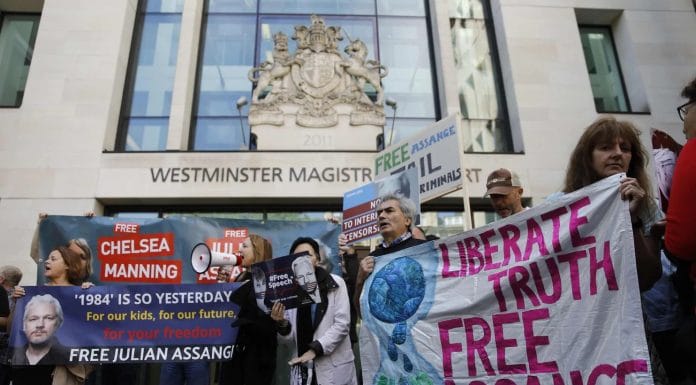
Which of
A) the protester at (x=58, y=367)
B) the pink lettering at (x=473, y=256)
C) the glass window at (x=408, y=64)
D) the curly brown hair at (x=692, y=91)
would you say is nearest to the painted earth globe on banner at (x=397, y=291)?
the pink lettering at (x=473, y=256)

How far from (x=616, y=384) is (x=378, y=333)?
162cm

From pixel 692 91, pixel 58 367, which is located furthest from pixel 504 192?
pixel 58 367

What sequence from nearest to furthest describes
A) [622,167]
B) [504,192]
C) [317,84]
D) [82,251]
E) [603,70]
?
[622,167] → [504,192] → [82,251] → [317,84] → [603,70]

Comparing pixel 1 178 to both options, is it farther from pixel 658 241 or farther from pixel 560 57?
pixel 560 57

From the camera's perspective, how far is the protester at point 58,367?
514cm

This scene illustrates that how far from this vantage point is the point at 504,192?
4.29 m

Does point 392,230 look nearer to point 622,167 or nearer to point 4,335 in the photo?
point 622,167

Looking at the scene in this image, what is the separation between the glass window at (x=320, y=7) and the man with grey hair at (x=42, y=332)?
841 centimetres

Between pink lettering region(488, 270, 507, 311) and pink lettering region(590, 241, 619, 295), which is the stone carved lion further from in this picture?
pink lettering region(590, 241, 619, 295)

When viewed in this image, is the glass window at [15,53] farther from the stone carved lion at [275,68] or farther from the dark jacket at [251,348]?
the dark jacket at [251,348]

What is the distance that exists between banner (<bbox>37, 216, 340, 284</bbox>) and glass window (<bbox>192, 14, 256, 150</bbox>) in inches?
120

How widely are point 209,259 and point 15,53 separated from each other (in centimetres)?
932

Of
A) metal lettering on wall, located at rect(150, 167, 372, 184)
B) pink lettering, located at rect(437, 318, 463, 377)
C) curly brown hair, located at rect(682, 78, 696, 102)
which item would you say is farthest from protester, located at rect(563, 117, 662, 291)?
metal lettering on wall, located at rect(150, 167, 372, 184)

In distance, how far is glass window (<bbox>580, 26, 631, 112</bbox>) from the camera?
1080cm
